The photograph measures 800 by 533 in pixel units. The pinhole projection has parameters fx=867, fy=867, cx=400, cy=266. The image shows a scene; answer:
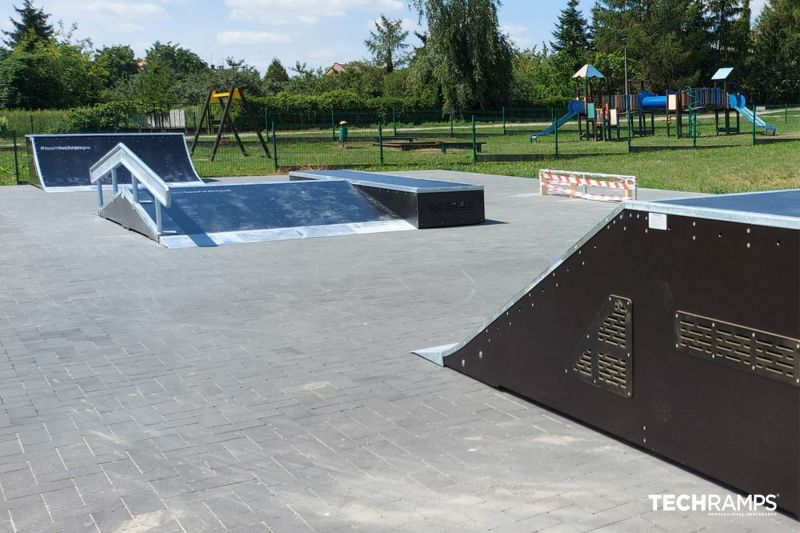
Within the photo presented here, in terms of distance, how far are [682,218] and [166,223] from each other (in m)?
10.7

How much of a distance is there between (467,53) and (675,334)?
53.2m

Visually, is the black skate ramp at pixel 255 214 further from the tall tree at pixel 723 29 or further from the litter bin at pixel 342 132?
the tall tree at pixel 723 29

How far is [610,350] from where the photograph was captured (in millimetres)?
4699

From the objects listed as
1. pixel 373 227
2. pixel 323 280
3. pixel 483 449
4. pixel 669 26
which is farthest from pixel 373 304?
pixel 669 26

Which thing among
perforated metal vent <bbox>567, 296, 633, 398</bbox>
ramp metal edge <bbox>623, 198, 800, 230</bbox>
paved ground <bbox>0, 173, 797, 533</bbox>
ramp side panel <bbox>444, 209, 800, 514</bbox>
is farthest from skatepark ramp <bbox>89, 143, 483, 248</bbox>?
ramp metal edge <bbox>623, 198, 800, 230</bbox>

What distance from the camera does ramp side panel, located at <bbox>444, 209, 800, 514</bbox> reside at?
148 inches

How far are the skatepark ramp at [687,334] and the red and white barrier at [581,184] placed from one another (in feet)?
38.4

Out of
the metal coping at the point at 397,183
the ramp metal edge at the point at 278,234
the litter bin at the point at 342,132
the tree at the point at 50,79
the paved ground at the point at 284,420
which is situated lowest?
the paved ground at the point at 284,420

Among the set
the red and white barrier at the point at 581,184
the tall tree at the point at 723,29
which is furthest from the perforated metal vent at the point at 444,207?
the tall tree at the point at 723,29

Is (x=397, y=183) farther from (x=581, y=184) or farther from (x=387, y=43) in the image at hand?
(x=387, y=43)

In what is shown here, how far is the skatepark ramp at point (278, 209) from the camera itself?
44.2ft

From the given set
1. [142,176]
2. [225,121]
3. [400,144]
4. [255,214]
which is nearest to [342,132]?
[400,144]

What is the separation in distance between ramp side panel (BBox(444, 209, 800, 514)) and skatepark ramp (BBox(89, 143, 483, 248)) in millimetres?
8718

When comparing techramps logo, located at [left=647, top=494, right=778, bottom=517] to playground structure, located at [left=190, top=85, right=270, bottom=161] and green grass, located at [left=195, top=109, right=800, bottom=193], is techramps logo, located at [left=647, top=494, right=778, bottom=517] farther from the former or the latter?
playground structure, located at [left=190, top=85, right=270, bottom=161]
